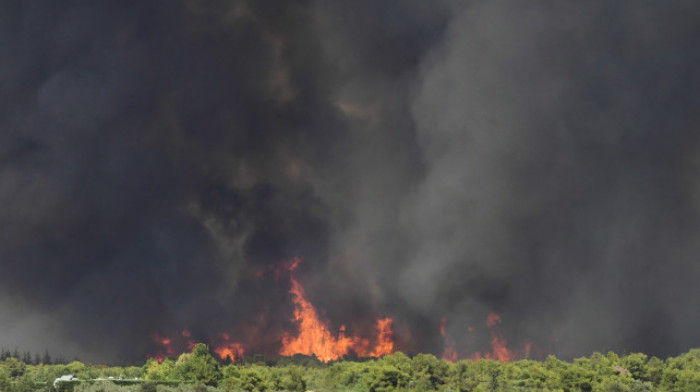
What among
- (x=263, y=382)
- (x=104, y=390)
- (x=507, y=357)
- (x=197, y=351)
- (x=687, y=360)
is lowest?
(x=104, y=390)

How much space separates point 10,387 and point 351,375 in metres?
60.4

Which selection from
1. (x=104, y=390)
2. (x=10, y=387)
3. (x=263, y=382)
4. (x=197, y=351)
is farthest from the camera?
(x=197, y=351)

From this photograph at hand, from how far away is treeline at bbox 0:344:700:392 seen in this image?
3531 inches

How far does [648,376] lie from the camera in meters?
126

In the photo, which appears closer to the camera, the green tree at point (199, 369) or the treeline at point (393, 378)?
the treeline at point (393, 378)

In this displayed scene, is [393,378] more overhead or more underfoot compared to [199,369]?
more underfoot

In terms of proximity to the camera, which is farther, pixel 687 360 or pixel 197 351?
pixel 687 360

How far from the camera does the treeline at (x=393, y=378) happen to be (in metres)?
89.7

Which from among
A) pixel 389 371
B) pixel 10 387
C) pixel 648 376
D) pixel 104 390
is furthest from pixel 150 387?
pixel 648 376

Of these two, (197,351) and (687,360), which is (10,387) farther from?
(687,360)

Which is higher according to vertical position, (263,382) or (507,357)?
(507,357)

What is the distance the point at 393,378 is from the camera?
100625 mm

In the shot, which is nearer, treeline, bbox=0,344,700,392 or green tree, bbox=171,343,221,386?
treeline, bbox=0,344,700,392

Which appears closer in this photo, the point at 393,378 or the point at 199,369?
the point at 393,378
